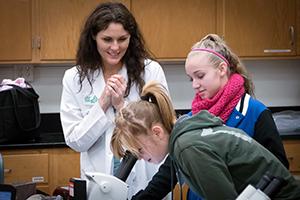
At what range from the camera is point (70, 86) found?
201 centimetres

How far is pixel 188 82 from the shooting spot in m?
3.78

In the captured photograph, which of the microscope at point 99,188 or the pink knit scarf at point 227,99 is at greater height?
the pink knit scarf at point 227,99

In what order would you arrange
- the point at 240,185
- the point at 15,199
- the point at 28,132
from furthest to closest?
the point at 28,132, the point at 15,199, the point at 240,185

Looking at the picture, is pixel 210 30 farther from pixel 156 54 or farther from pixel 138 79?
pixel 138 79

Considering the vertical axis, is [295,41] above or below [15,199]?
above

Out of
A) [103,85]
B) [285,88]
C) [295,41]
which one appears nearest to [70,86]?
[103,85]

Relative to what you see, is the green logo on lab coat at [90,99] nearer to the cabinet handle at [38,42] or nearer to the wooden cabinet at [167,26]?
the wooden cabinet at [167,26]

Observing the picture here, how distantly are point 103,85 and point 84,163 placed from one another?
33cm

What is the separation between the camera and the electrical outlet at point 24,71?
3.60 metres

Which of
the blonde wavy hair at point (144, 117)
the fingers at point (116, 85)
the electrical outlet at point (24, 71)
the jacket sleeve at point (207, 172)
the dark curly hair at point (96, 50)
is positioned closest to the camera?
the jacket sleeve at point (207, 172)

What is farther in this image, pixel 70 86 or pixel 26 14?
pixel 26 14

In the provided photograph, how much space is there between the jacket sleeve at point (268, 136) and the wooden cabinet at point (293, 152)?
182 centimetres

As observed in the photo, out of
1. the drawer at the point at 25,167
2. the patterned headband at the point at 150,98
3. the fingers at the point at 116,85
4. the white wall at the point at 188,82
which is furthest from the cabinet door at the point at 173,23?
the patterned headband at the point at 150,98

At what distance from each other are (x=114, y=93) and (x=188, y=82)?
1.98 m
